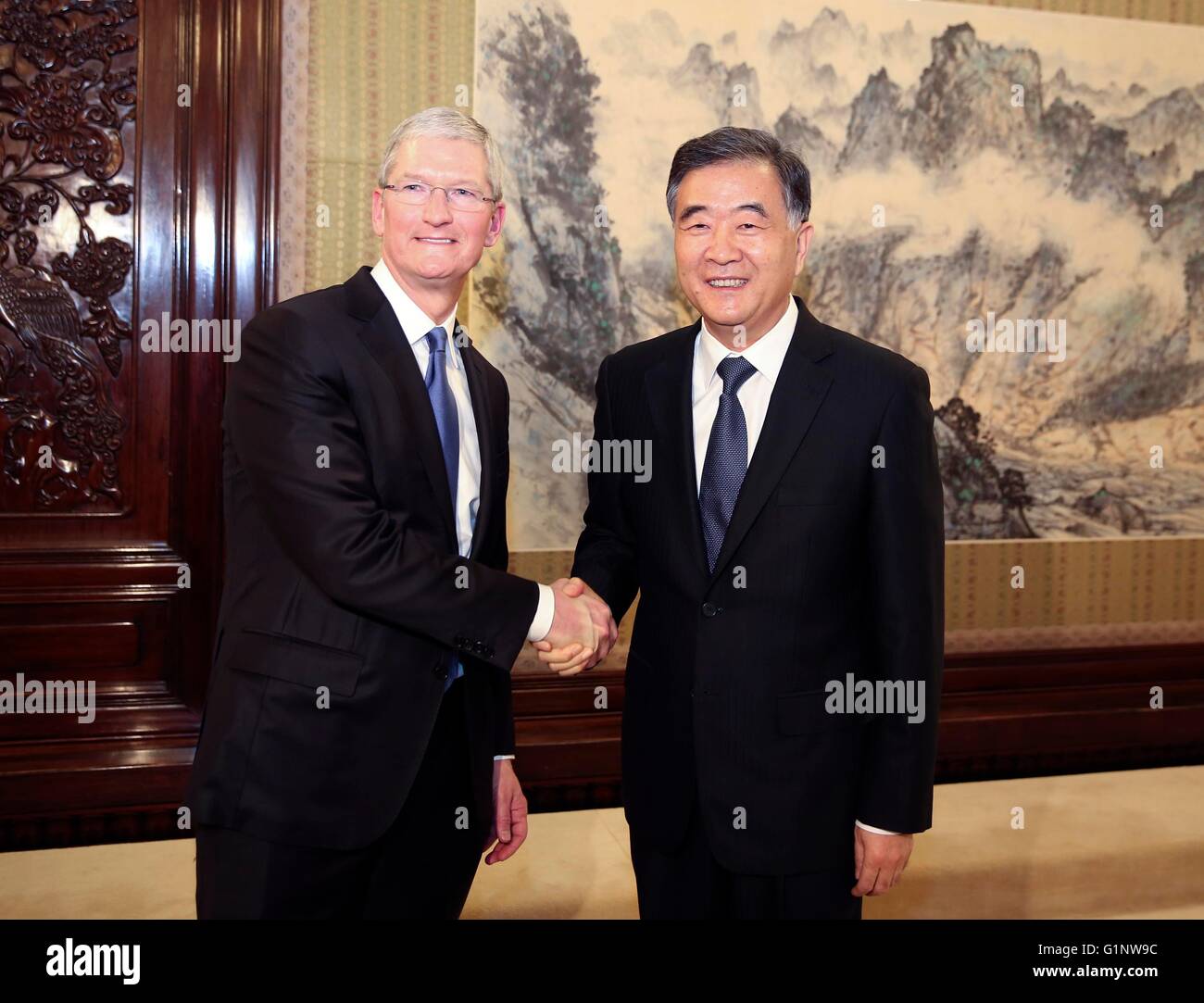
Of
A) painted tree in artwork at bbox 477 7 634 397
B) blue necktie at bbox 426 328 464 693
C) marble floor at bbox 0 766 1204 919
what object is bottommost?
marble floor at bbox 0 766 1204 919

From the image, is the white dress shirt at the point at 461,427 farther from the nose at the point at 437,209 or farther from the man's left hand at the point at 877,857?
the man's left hand at the point at 877,857

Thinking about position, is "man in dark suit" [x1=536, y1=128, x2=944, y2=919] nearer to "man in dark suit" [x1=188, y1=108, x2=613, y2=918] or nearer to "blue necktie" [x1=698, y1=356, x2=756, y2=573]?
"blue necktie" [x1=698, y1=356, x2=756, y2=573]

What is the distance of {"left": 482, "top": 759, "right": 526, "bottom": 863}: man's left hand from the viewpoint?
85.1 inches

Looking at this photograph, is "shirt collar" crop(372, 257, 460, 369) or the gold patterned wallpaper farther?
the gold patterned wallpaper

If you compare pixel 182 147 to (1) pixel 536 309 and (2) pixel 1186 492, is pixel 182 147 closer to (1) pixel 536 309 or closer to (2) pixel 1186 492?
(1) pixel 536 309

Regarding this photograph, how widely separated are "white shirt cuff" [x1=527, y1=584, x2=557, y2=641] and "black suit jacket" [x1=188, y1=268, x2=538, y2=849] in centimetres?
7

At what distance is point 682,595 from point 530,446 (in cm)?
246

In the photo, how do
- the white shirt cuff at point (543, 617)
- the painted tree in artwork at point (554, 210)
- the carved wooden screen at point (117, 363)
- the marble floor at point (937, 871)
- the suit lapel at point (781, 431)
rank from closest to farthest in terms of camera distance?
the suit lapel at point (781, 431) → the white shirt cuff at point (543, 617) → the marble floor at point (937, 871) → the carved wooden screen at point (117, 363) → the painted tree in artwork at point (554, 210)

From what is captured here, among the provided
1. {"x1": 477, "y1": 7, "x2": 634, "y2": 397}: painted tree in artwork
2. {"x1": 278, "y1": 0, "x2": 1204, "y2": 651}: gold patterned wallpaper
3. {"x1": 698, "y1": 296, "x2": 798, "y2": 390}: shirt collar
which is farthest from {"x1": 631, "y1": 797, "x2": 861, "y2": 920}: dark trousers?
{"x1": 477, "y1": 7, "x2": 634, "y2": 397}: painted tree in artwork

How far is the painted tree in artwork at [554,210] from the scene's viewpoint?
4.15m

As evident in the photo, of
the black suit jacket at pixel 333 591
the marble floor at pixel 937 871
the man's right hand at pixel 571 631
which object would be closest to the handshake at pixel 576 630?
the man's right hand at pixel 571 631

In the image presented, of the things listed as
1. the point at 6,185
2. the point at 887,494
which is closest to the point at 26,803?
the point at 6,185
